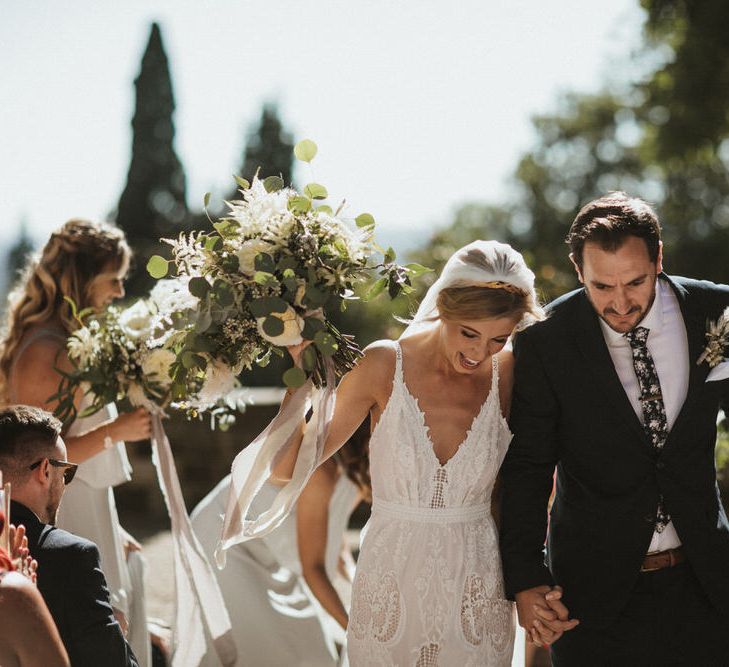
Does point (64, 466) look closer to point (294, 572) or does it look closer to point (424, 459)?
point (424, 459)

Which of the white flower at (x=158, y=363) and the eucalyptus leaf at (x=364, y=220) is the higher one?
the eucalyptus leaf at (x=364, y=220)

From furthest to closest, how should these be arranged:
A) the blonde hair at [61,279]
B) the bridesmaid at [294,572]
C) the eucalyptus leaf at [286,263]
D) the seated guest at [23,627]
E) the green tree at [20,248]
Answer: the green tree at [20,248] < the bridesmaid at [294,572] < the blonde hair at [61,279] < the eucalyptus leaf at [286,263] < the seated guest at [23,627]

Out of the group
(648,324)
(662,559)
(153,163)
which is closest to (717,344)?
(648,324)

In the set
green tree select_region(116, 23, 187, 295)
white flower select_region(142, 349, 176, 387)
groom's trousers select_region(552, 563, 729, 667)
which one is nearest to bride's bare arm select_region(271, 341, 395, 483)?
white flower select_region(142, 349, 176, 387)

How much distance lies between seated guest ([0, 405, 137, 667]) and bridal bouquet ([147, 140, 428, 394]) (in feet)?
1.89

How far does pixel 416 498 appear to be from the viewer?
2.99m

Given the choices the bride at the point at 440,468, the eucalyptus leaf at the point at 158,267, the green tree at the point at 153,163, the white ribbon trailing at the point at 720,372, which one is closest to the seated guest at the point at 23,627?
the bride at the point at 440,468

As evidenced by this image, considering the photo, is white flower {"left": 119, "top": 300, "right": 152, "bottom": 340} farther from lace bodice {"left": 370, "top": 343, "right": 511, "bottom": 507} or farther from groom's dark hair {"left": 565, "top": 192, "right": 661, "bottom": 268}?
groom's dark hair {"left": 565, "top": 192, "right": 661, "bottom": 268}

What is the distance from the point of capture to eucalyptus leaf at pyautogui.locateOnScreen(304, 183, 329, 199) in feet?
9.68

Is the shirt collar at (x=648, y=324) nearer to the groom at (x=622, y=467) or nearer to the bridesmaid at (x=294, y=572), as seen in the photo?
the groom at (x=622, y=467)

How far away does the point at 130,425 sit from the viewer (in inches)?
152

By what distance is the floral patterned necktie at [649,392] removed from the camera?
289 centimetres

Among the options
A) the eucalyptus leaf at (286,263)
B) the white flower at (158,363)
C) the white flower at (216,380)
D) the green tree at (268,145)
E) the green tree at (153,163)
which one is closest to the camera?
the eucalyptus leaf at (286,263)

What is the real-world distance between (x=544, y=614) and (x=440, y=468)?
1.83 ft
